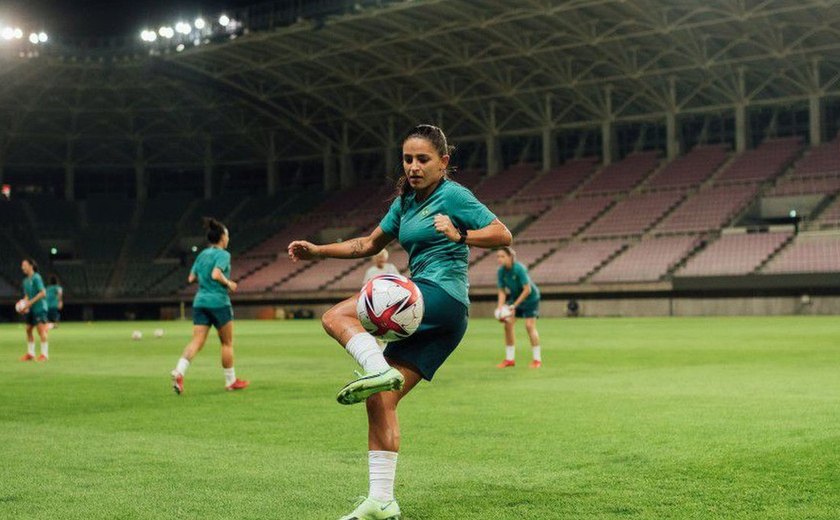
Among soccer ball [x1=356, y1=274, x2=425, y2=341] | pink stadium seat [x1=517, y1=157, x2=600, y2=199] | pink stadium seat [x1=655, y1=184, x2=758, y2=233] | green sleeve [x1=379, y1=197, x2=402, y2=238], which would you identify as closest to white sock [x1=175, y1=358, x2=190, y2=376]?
green sleeve [x1=379, y1=197, x2=402, y2=238]

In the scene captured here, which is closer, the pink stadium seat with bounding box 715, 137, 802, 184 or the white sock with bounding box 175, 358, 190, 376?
the white sock with bounding box 175, 358, 190, 376

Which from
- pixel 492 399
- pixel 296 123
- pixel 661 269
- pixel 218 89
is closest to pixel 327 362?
pixel 492 399

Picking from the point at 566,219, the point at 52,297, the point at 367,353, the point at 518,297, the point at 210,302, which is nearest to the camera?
the point at 367,353

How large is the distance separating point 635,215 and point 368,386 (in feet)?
189

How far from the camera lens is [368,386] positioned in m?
5.81

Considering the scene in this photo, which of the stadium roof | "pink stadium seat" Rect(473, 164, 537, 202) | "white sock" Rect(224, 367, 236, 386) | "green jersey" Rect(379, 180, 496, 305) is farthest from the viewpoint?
"pink stadium seat" Rect(473, 164, 537, 202)

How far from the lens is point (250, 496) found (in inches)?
290

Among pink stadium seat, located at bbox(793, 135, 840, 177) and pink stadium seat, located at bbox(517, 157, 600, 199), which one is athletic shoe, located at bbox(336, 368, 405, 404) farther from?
pink stadium seat, located at bbox(517, 157, 600, 199)

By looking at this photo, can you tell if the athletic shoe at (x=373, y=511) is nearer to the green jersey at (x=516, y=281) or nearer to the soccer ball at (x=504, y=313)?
the soccer ball at (x=504, y=313)

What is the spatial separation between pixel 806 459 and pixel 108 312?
73.1 metres

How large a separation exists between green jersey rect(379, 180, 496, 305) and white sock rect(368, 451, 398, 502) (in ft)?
3.36

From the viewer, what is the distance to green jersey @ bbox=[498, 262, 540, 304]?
19844 millimetres

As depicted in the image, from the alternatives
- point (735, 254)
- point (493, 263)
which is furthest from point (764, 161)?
point (493, 263)

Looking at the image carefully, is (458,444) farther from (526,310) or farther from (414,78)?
(414,78)
